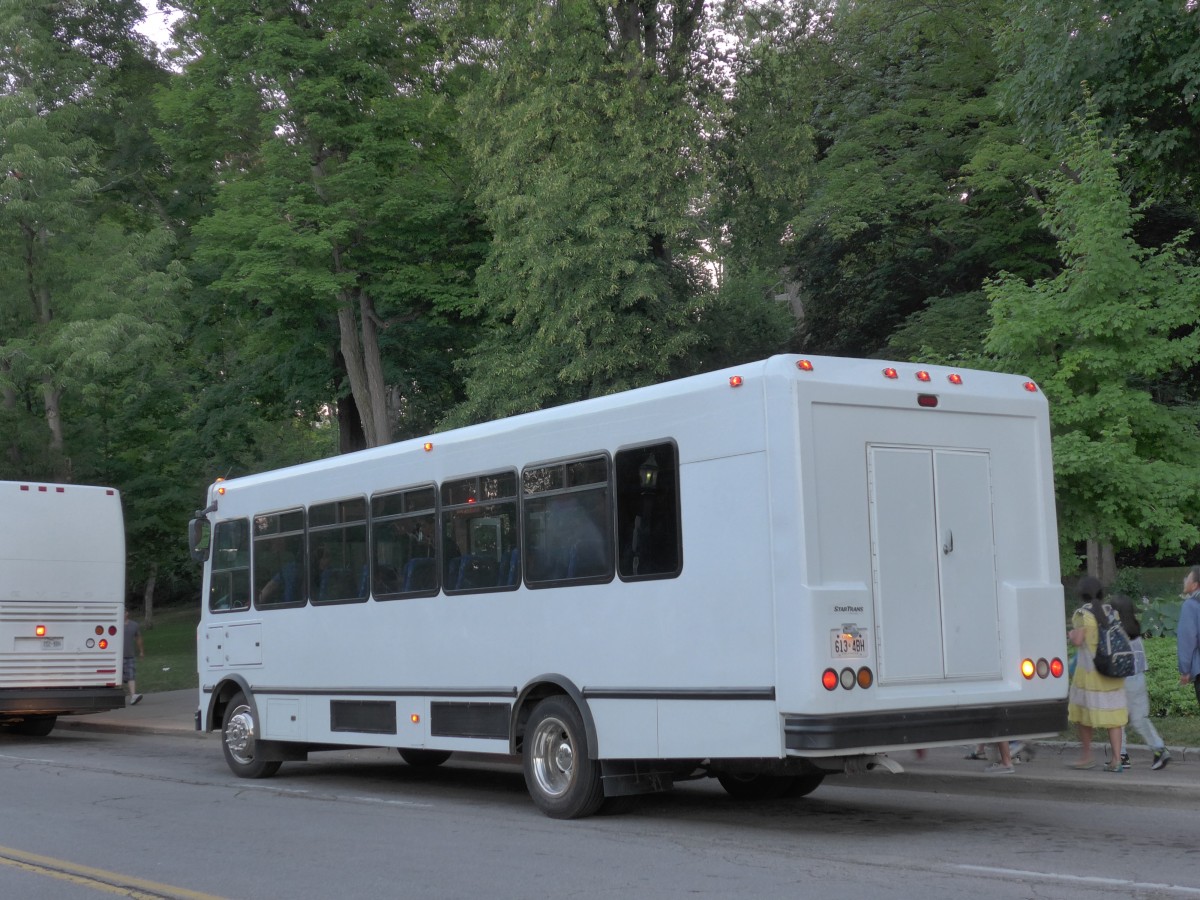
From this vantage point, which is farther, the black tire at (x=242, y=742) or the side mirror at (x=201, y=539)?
the side mirror at (x=201, y=539)

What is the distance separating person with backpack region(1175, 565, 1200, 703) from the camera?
1199cm

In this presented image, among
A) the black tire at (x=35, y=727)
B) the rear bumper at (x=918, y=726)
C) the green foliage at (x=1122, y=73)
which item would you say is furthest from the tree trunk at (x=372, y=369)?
the rear bumper at (x=918, y=726)

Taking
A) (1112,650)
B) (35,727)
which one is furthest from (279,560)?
(35,727)

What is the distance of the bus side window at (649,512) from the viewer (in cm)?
977

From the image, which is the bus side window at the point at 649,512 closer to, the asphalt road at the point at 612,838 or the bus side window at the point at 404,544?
the asphalt road at the point at 612,838

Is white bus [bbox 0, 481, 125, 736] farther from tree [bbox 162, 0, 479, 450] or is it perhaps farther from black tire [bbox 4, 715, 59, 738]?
tree [bbox 162, 0, 479, 450]

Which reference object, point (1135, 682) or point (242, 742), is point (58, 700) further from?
point (1135, 682)

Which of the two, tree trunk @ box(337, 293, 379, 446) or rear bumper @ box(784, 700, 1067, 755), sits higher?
tree trunk @ box(337, 293, 379, 446)

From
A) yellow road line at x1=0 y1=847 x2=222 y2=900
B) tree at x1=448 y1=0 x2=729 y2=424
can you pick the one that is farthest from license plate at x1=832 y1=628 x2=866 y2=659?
tree at x1=448 y1=0 x2=729 y2=424

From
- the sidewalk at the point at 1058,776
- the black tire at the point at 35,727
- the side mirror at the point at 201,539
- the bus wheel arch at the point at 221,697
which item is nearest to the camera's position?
the sidewalk at the point at 1058,776

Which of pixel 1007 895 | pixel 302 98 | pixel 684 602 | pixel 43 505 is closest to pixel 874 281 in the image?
pixel 302 98

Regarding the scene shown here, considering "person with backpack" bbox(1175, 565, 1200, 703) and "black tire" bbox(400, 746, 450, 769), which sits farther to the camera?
"black tire" bbox(400, 746, 450, 769)

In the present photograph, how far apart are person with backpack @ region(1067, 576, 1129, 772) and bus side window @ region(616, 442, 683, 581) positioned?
14.3 feet

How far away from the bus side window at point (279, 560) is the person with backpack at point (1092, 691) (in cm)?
730
